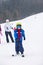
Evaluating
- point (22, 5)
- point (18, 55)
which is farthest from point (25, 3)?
point (18, 55)

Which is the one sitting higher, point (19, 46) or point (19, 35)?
point (19, 35)

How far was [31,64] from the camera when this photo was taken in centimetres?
744

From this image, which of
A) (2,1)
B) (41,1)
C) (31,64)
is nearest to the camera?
(31,64)

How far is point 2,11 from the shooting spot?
29.6 m

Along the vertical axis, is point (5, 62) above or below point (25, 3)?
below

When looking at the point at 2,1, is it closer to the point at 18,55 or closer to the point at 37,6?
the point at 37,6

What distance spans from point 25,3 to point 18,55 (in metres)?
22.2

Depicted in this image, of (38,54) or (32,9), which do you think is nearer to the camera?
(38,54)

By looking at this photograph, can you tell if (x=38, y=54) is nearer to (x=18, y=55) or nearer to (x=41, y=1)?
(x=18, y=55)

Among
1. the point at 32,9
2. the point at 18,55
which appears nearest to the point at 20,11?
the point at 32,9

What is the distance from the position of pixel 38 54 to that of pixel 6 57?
942 millimetres

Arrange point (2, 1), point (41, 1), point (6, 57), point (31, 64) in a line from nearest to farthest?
point (31, 64), point (6, 57), point (41, 1), point (2, 1)

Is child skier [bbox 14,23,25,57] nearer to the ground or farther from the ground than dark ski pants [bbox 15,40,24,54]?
farther from the ground

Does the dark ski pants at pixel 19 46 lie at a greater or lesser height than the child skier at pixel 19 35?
lesser
